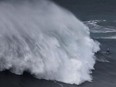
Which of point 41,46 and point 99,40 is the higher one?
point 99,40

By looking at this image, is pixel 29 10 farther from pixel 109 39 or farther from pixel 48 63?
pixel 109 39

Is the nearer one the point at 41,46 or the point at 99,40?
the point at 41,46

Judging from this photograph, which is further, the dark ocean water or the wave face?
the wave face

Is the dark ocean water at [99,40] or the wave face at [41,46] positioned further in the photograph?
the wave face at [41,46]

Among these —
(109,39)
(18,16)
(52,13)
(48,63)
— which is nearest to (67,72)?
(48,63)
